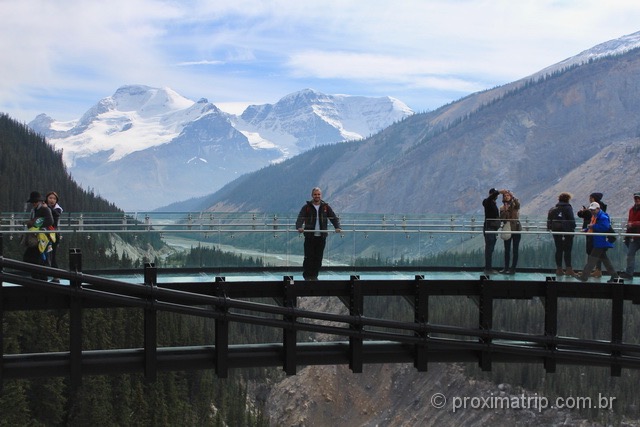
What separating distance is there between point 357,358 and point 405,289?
2.22 m

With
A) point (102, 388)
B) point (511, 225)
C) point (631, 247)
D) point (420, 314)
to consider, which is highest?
point (511, 225)

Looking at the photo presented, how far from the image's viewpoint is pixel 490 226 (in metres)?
27.6

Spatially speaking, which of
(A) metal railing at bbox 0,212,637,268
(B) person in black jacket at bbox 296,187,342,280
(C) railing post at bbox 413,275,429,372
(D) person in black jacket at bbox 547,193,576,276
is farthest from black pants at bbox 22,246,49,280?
(D) person in black jacket at bbox 547,193,576,276

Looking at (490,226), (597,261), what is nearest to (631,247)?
(597,261)

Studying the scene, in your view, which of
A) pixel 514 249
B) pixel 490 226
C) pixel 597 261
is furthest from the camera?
pixel 490 226

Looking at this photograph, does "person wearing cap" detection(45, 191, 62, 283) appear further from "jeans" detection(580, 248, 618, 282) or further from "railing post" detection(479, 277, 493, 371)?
"jeans" detection(580, 248, 618, 282)

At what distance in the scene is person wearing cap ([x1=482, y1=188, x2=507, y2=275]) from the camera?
26797 millimetres

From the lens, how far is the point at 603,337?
194750 millimetres

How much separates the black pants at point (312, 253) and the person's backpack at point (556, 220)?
21.6 ft

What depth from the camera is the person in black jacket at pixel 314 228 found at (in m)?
25.2

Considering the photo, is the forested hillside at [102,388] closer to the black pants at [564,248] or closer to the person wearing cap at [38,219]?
the person wearing cap at [38,219]

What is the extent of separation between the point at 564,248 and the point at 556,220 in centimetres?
111

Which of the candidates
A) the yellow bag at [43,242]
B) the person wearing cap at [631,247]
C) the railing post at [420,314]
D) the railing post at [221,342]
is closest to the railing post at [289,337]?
the railing post at [221,342]

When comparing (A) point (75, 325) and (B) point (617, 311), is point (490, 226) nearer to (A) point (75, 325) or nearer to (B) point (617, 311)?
(B) point (617, 311)
